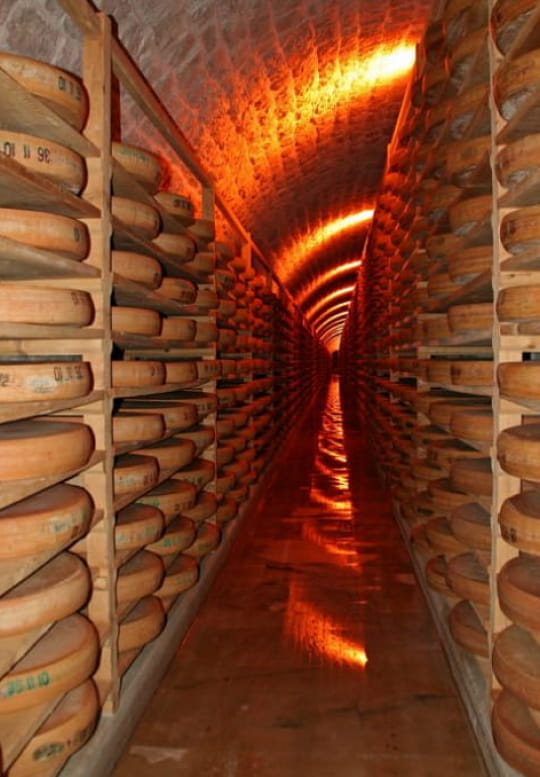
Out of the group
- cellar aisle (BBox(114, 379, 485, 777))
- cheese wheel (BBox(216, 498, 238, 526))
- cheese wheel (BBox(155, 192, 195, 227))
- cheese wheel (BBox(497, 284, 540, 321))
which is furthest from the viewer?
cheese wheel (BBox(216, 498, 238, 526))

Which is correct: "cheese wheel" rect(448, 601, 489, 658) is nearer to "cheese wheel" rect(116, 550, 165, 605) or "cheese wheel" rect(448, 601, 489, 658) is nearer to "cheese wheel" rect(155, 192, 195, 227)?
→ "cheese wheel" rect(116, 550, 165, 605)

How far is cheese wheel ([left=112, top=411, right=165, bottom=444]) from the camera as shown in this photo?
8.87 feet

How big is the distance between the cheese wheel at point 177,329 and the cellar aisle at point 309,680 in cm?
153

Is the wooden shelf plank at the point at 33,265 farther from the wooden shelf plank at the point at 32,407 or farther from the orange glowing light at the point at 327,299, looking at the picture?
the orange glowing light at the point at 327,299

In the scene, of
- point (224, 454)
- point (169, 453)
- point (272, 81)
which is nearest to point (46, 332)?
point (169, 453)

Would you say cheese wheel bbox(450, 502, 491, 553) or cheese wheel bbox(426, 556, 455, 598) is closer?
cheese wheel bbox(450, 502, 491, 553)

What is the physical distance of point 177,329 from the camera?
350 centimetres

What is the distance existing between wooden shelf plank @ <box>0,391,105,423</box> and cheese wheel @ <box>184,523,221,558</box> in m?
1.78

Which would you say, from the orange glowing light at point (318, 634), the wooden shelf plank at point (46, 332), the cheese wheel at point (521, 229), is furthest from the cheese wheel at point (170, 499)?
the cheese wheel at point (521, 229)

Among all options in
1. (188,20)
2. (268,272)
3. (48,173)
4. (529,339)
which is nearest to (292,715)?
(529,339)

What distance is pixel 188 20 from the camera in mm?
3980

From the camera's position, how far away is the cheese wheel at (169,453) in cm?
324

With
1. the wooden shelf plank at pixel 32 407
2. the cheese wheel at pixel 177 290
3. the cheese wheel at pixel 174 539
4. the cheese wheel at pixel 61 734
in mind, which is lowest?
the cheese wheel at pixel 61 734

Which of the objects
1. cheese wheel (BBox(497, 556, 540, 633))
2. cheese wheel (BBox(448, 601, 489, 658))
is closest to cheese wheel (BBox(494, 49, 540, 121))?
cheese wheel (BBox(497, 556, 540, 633))
